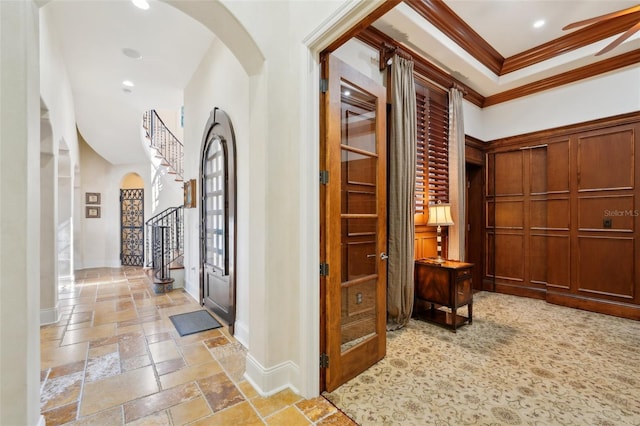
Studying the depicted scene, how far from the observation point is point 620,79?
12.7 feet

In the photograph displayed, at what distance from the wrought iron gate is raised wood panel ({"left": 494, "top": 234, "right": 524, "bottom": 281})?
29.7 ft

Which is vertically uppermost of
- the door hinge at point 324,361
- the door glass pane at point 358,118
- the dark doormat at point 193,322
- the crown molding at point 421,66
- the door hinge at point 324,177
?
the crown molding at point 421,66

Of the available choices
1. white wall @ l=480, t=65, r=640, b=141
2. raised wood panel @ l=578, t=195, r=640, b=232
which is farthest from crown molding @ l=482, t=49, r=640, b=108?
raised wood panel @ l=578, t=195, r=640, b=232

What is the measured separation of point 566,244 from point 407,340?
126 inches

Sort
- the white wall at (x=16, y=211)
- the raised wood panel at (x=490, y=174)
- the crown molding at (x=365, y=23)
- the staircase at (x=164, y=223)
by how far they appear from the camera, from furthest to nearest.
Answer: the staircase at (x=164, y=223) < the raised wood panel at (x=490, y=174) < the crown molding at (x=365, y=23) < the white wall at (x=16, y=211)

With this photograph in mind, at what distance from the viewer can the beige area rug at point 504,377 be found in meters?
1.93

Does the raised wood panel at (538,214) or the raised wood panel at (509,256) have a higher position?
the raised wood panel at (538,214)

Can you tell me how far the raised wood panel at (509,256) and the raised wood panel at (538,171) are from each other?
83 cm

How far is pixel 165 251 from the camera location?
20.7 ft

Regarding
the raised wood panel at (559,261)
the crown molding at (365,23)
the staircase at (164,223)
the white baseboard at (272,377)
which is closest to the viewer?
the crown molding at (365,23)

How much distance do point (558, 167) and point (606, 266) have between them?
1.56 meters

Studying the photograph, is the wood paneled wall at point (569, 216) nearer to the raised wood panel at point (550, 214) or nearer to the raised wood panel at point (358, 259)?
the raised wood panel at point (550, 214)

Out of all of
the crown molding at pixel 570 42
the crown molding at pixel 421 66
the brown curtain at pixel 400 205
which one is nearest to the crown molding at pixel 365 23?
the crown molding at pixel 421 66

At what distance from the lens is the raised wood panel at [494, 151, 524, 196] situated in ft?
15.8
